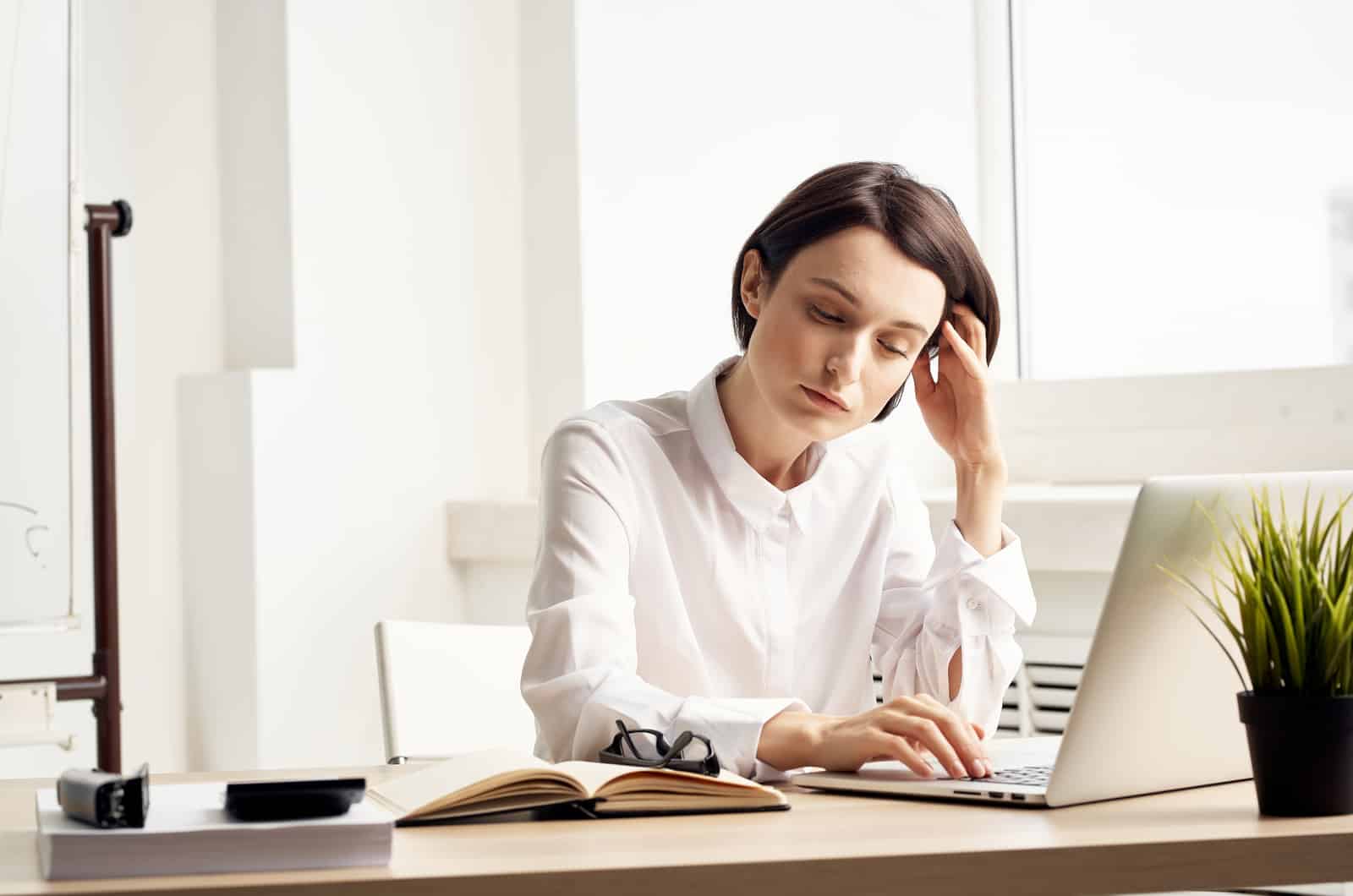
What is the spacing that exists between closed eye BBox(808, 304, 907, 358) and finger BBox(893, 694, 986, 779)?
1.33 feet

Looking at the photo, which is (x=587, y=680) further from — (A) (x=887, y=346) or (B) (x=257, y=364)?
(B) (x=257, y=364)

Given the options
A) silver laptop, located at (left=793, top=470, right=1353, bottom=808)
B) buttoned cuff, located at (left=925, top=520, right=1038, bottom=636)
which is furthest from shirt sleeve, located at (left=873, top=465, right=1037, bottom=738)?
silver laptop, located at (left=793, top=470, right=1353, bottom=808)

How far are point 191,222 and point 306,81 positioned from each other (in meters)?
0.31

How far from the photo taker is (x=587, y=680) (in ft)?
4.72

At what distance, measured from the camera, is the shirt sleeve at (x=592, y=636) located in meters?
1.39

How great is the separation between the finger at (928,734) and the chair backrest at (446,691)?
0.69m

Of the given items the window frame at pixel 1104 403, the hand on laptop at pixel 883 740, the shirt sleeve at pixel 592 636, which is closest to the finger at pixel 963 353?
the shirt sleeve at pixel 592 636

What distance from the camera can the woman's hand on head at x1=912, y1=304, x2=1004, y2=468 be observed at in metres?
1.73

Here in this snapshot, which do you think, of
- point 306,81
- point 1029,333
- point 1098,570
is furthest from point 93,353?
point 1029,333

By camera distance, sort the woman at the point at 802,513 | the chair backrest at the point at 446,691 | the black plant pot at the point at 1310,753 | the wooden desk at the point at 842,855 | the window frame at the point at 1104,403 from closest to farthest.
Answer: the wooden desk at the point at 842,855
the black plant pot at the point at 1310,753
the woman at the point at 802,513
the chair backrest at the point at 446,691
the window frame at the point at 1104,403

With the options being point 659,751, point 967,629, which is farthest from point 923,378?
point 659,751

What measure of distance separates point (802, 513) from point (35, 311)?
3.95 feet

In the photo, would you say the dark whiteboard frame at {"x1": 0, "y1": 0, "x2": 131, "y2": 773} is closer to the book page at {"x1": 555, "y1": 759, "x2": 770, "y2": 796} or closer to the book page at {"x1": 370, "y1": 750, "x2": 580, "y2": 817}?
the book page at {"x1": 370, "y1": 750, "x2": 580, "y2": 817}

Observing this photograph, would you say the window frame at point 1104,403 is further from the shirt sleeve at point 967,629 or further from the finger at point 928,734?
the finger at point 928,734
